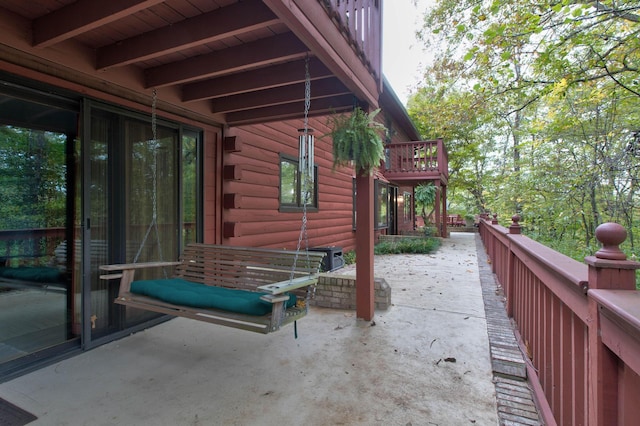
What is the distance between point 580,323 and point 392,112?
1117 cm

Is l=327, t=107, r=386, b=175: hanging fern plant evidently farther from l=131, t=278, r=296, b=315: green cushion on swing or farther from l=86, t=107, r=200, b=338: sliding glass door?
l=86, t=107, r=200, b=338: sliding glass door

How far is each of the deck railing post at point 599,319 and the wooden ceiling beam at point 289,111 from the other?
2680 mm

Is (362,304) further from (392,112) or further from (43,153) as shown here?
(392,112)

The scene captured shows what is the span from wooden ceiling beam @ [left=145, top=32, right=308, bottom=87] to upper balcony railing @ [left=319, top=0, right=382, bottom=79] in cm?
36

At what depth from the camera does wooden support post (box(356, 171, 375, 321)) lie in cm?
346

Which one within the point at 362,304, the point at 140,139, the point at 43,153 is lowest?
the point at 362,304

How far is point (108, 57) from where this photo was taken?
2658mm

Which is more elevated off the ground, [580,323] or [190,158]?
[190,158]

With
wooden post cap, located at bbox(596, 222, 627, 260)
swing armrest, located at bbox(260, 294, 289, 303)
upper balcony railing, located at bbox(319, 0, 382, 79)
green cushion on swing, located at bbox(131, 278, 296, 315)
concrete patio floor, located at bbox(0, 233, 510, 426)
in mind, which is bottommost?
concrete patio floor, located at bbox(0, 233, 510, 426)

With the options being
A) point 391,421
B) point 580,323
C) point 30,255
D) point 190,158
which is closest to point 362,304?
point 391,421

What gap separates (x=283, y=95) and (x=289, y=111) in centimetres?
41

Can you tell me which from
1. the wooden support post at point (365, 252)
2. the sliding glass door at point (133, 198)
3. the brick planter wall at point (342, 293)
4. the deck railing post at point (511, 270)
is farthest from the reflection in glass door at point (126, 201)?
the deck railing post at point (511, 270)

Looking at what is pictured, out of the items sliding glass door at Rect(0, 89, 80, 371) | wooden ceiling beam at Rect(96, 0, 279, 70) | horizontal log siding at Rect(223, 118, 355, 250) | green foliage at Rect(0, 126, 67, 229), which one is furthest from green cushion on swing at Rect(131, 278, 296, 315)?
wooden ceiling beam at Rect(96, 0, 279, 70)

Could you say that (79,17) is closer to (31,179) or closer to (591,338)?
(31,179)
